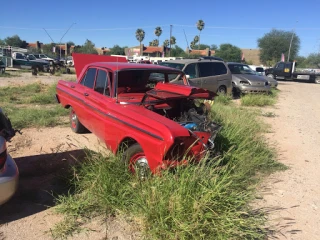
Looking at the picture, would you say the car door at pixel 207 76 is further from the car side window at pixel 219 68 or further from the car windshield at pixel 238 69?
the car windshield at pixel 238 69

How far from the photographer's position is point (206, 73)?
35.8 feet

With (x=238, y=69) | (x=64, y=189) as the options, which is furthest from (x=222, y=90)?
(x=64, y=189)

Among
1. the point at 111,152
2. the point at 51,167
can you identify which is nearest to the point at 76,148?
the point at 51,167

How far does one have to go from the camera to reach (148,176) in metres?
3.39

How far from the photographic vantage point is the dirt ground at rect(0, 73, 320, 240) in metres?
3.08

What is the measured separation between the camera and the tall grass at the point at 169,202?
9.21ft

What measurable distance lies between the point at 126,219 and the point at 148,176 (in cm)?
52

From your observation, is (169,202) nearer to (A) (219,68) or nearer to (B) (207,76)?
(B) (207,76)

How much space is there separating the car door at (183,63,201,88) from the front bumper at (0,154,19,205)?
25.7ft

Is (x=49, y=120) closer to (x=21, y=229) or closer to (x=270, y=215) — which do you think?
(x=21, y=229)

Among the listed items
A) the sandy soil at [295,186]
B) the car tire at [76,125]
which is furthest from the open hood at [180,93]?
the car tire at [76,125]

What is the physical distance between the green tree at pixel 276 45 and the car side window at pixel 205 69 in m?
51.8

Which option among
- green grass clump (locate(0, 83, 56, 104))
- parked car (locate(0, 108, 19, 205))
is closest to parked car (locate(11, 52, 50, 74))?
green grass clump (locate(0, 83, 56, 104))

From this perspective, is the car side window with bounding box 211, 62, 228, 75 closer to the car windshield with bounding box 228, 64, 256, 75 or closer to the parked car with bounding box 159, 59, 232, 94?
the parked car with bounding box 159, 59, 232, 94
